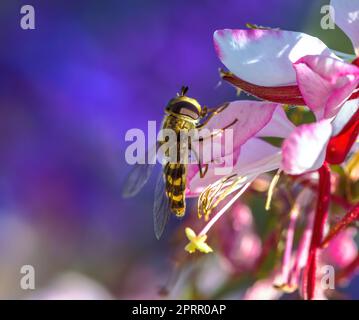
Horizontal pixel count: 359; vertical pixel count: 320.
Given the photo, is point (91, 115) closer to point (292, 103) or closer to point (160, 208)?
point (160, 208)

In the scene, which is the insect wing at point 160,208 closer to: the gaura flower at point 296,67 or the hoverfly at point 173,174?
the hoverfly at point 173,174

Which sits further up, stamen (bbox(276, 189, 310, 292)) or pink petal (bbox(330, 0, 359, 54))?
pink petal (bbox(330, 0, 359, 54))

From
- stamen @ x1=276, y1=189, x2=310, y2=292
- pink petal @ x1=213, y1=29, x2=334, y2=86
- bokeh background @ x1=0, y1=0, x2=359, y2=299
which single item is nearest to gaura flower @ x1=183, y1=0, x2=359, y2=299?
pink petal @ x1=213, y1=29, x2=334, y2=86

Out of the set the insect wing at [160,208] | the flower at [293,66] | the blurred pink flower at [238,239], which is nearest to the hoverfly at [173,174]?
the insect wing at [160,208]

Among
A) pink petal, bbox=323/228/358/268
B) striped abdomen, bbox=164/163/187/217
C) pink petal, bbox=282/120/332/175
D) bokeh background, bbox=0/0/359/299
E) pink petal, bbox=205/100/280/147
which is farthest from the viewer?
bokeh background, bbox=0/0/359/299

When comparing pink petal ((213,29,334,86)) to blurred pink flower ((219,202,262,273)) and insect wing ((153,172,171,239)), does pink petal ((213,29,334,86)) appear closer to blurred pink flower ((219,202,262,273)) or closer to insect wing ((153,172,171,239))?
insect wing ((153,172,171,239))

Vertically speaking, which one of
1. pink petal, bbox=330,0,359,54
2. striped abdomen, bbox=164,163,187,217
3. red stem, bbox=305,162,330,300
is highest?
pink petal, bbox=330,0,359,54
